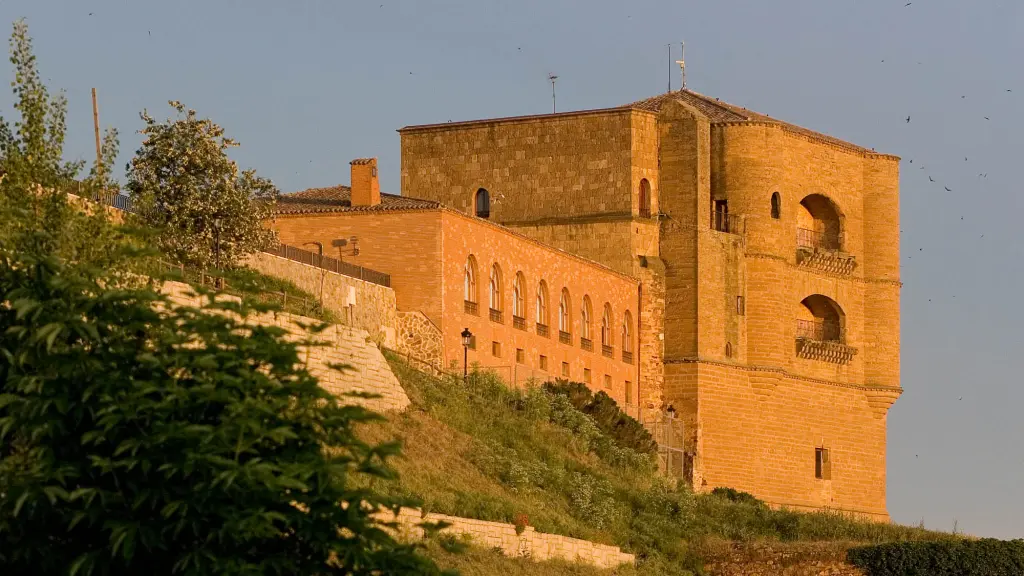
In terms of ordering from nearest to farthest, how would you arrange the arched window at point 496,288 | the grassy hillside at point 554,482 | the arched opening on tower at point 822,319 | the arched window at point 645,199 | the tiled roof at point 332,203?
the grassy hillside at point 554,482 < the tiled roof at point 332,203 < the arched window at point 496,288 < the arched window at point 645,199 < the arched opening on tower at point 822,319

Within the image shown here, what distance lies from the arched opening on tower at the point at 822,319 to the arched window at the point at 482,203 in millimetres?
9831

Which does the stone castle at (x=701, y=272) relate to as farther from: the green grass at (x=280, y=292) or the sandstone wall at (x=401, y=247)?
the green grass at (x=280, y=292)

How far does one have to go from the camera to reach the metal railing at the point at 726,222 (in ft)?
210

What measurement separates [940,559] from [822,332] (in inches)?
815

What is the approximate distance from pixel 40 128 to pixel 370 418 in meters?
8.22

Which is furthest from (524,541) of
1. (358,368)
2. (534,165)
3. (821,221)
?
(821,221)

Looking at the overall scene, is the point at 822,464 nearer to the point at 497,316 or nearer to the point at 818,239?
the point at 818,239

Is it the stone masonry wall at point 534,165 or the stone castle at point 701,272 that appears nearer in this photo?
the stone castle at point 701,272

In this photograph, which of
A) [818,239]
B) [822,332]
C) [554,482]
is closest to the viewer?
[554,482]

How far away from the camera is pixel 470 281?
54.5 meters

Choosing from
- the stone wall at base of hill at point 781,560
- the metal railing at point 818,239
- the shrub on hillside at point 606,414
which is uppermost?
the metal railing at point 818,239

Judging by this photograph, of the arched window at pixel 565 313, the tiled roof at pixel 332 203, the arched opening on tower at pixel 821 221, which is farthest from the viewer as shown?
the arched opening on tower at pixel 821 221

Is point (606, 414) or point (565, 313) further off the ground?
point (565, 313)

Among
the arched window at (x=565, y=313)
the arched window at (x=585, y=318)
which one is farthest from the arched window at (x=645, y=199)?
the arched window at (x=565, y=313)
